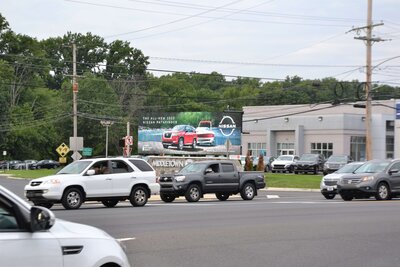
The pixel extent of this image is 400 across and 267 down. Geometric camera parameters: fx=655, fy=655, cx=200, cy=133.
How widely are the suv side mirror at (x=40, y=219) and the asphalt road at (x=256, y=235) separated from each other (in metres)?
4.90

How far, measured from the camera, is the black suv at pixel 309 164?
56938mm

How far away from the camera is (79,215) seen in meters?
18.3

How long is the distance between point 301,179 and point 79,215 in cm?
2928

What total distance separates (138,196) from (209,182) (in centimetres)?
417

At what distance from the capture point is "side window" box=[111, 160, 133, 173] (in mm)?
22764

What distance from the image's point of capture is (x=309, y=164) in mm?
57031

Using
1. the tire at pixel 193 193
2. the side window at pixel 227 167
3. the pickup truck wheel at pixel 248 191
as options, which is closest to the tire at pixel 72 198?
the tire at pixel 193 193

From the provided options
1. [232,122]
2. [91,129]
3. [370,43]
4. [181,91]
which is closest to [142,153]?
[232,122]

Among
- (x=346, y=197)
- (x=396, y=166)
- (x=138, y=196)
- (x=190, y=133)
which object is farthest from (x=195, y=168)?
(x=190, y=133)

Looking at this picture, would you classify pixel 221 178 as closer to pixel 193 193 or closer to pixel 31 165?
pixel 193 193

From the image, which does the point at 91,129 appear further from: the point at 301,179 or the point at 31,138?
the point at 301,179

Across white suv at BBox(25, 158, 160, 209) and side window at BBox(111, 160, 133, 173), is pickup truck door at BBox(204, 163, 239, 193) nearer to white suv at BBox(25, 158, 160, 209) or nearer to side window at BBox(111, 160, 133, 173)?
white suv at BBox(25, 158, 160, 209)

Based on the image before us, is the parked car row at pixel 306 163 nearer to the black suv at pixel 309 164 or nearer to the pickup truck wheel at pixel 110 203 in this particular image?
the black suv at pixel 309 164

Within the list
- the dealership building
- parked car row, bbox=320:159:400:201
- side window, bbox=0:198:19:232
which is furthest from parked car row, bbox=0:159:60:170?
side window, bbox=0:198:19:232
